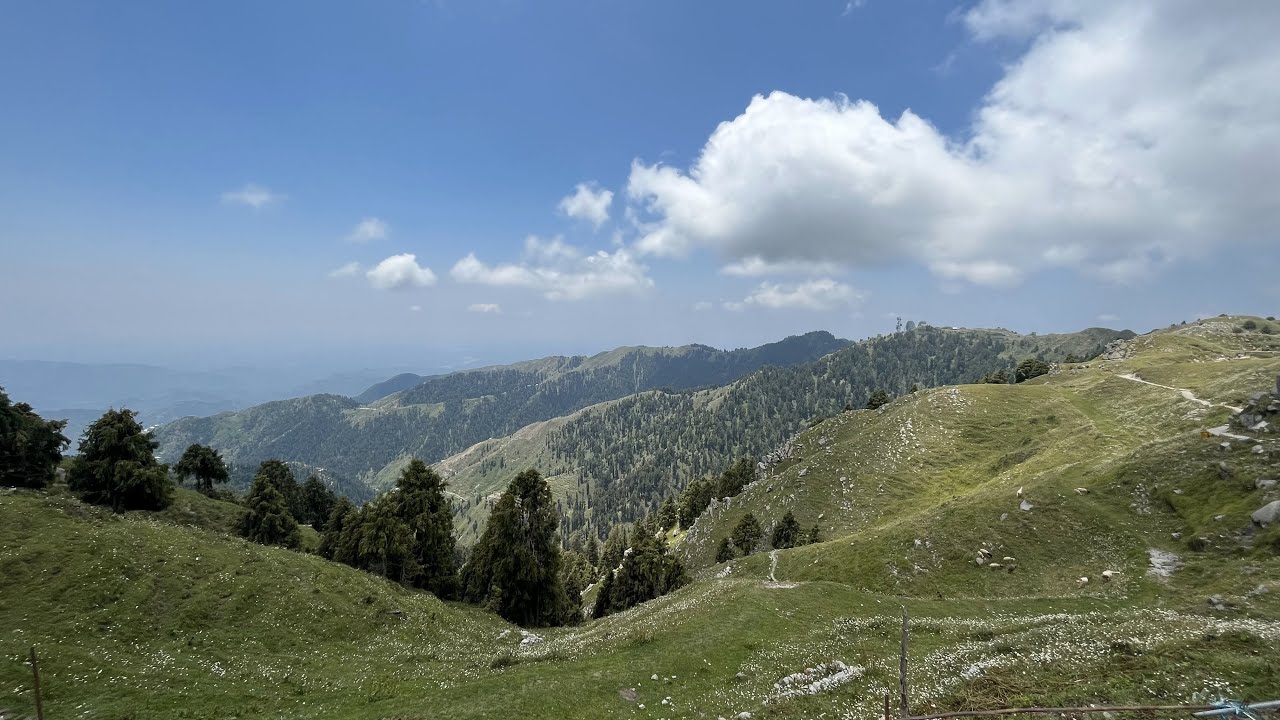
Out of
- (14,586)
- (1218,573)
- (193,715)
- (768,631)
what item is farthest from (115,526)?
(1218,573)

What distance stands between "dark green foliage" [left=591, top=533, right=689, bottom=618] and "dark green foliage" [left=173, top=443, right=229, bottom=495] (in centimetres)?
7415

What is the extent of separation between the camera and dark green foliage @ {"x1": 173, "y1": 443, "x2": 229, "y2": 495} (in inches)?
3649

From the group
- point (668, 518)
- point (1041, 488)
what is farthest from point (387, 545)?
point (668, 518)

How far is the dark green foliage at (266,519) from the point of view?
65.9 meters

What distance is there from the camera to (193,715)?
23969 mm

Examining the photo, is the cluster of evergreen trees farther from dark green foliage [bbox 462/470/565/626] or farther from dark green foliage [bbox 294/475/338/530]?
dark green foliage [bbox 294/475/338/530]

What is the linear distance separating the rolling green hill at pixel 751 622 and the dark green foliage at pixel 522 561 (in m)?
5.10

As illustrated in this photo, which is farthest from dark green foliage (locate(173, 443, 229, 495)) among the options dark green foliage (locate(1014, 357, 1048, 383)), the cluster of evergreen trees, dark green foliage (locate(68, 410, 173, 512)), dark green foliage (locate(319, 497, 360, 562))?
dark green foliage (locate(1014, 357, 1048, 383))

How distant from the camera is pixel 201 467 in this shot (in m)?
94.6

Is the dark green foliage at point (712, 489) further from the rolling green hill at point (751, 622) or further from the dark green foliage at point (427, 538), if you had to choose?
the dark green foliage at point (427, 538)

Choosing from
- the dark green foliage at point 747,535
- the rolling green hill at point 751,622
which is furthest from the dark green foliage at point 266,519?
the dark green foliage at point 747,535

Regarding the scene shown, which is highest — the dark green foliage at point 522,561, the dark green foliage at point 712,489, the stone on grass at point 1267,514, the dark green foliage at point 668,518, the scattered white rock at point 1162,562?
the stone on grass at point 1267,514

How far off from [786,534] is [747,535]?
9343mm

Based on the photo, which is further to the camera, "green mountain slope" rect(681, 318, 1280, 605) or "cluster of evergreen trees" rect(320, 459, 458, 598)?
"cluster of evergreen trees" rect(320, 459, 458, 598)
